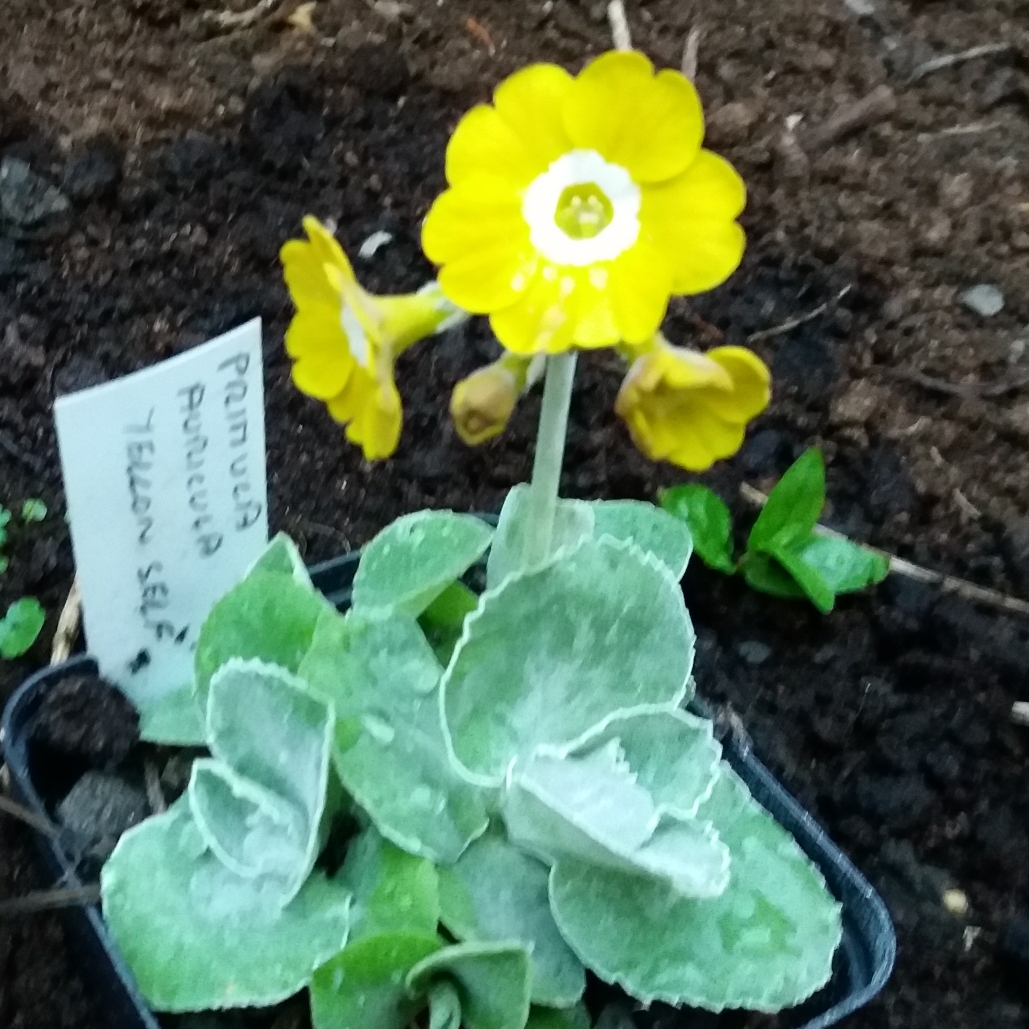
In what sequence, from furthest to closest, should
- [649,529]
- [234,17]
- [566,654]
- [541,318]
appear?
[234,17]
[649,529]
[566,654]
[541,318]

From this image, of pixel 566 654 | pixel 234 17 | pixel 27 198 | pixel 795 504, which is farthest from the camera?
pixel 234 17

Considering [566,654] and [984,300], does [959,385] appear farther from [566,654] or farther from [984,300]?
[566,654]

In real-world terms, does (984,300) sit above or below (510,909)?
below

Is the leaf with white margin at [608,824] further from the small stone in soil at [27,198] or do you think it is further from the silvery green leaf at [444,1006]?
the small stone in soil at [27,198]

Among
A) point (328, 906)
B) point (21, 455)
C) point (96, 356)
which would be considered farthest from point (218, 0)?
point (328, 906)

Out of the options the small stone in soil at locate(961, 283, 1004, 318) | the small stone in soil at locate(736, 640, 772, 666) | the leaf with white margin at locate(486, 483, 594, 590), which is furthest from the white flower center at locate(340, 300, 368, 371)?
the small stone in soil at locate(961, 283, 1004, 318)

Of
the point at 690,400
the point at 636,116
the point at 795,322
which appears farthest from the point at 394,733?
the point at 795,322

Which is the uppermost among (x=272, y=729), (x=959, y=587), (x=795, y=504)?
(x=272, y=729)

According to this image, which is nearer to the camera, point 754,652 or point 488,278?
point 488,278
